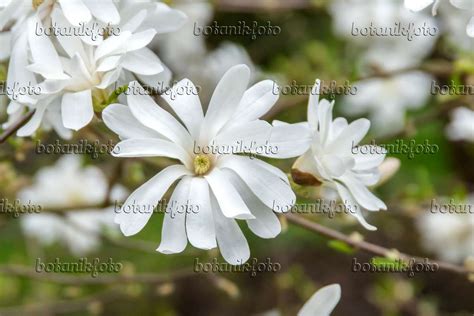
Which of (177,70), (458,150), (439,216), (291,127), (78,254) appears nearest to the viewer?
(291,127)

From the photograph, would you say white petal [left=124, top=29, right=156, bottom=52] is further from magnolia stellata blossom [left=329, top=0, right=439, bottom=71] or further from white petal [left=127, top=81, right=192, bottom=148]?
magnolia stellata blossom [left=329, top=0, right=439, bottom=71]

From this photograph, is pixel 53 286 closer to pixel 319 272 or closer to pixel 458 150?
pixel 319 272

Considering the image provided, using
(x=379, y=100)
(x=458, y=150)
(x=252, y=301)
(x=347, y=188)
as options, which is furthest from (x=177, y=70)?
(x=347, y=188)

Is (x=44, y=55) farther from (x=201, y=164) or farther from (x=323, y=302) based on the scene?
(x=323, y=302)

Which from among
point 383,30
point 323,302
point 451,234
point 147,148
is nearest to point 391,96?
point 383,30

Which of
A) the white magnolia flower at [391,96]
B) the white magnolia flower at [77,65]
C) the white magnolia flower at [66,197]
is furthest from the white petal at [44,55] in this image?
the white magnolia flower at [391,96]

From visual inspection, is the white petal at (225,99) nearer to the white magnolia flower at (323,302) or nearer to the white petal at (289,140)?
the white petal at (289,140)

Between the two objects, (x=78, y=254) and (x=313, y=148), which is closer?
(x=313, y=148)

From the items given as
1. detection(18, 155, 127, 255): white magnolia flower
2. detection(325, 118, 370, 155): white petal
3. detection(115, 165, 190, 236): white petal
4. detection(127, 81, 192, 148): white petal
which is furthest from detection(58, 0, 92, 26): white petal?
detection(18, 155, 127, 255): white magnolia flower
